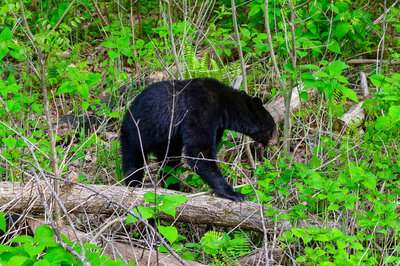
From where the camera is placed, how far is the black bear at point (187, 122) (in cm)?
421

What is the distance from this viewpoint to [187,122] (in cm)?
424

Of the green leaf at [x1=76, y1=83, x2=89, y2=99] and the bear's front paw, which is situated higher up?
the green leaf at [x1=76, y1=83, x2=89, y2=99]

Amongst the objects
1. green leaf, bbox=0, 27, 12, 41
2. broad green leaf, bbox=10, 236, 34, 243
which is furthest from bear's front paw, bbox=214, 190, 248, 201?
green leaf, bbox=0, 27, 12, 41

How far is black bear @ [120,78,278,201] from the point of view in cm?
421

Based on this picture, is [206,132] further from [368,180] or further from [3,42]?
[3,42]

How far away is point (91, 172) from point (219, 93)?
2.03 m

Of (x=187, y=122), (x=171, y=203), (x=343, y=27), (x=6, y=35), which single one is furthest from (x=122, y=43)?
(x=343, y=27)

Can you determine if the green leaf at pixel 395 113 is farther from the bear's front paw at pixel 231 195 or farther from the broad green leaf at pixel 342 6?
the broad green leaf at pixel 342 6

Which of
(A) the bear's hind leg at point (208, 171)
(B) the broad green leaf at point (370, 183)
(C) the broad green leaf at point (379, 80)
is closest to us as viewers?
(B) the broad green leaf at point (370, 183)

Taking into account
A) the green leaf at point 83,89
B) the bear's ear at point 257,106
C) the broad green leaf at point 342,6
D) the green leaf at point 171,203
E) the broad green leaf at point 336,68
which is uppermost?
the broad green leaf at point 342,6

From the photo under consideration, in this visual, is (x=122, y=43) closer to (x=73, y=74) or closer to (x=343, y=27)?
(x=73, y=74)

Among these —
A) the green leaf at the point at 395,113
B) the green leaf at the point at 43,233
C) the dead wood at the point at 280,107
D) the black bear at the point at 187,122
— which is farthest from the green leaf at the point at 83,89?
the dead wood at the point at 280,107

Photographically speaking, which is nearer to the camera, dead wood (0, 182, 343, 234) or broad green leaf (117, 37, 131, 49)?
dead wood (0, 182, 343, 234)

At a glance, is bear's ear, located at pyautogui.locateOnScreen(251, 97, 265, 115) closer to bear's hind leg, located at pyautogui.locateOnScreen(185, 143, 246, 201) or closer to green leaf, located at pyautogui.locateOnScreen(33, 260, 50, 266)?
bear's hind leg, located at pyautogui.locateOnScreen(185, 143, 246, 201)
